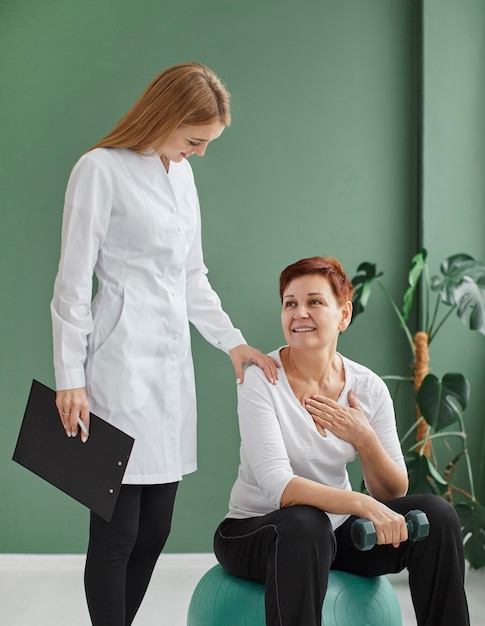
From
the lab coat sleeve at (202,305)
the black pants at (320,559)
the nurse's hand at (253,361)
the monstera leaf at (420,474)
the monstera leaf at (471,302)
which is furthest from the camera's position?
the monstera leaf at (420,474)

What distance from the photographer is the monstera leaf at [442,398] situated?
7.93 ft

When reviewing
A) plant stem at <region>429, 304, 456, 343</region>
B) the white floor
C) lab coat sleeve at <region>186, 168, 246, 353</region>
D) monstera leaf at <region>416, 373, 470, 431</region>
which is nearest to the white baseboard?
the white floor

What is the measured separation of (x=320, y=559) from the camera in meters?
1.44

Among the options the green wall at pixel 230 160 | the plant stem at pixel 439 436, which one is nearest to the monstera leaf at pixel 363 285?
the green wall at pixel 230 160

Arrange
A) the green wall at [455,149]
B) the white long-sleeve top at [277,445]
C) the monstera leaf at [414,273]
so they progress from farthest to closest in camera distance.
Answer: the green wall at [455,149]
the monstera leaf at [414,273]
the white long-sleeve top at [277,445]

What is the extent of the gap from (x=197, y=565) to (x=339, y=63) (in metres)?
1.98

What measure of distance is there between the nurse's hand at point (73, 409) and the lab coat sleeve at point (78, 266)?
2 cm

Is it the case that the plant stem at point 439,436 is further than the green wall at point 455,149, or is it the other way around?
the green wall at point 455,149

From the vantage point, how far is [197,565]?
2.86m

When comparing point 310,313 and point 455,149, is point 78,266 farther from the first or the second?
point 455,149

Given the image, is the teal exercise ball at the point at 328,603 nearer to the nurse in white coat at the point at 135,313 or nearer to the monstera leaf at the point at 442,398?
the nurse in white coat at the point at 135,313

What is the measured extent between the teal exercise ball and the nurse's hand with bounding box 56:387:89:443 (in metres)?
0.44

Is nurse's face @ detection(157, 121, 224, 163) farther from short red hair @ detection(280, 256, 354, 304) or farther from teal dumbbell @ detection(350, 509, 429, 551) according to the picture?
teal dumbbell @ detection(350, 509, 429, 551)

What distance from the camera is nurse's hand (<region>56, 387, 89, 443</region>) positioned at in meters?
1.56
